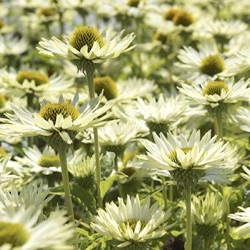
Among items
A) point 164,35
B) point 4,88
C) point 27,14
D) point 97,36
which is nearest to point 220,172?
point 97,36

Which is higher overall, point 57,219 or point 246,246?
point 57,219

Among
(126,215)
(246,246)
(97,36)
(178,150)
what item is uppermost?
(97,36)

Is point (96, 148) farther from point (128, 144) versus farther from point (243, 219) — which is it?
point (128, 144)

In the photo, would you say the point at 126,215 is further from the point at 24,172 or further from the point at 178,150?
the point at 24,172

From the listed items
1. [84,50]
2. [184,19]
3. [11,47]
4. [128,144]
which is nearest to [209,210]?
[84,50]

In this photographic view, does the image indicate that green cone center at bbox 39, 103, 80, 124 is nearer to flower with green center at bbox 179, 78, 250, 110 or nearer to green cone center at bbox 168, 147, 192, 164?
green cone center at bbox 168, 147, 192, 164

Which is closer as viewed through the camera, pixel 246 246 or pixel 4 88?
pixel 246 246

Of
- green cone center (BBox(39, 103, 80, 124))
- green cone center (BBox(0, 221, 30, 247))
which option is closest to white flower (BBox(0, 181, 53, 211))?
green cone center (BBox(39, 103, 80, 124))
